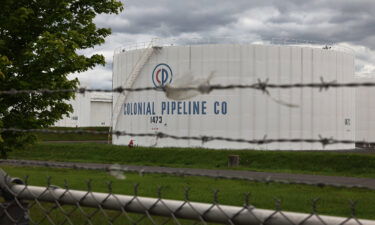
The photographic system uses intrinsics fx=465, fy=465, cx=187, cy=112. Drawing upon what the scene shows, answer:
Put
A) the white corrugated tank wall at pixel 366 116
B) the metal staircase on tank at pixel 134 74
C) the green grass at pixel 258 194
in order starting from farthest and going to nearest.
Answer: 1. the white corrugated tank wall at pixel 366 116
2. the metal staircase on tank at pixel 134 74
3. the green grass at pixel 258 194

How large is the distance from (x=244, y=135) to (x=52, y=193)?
2873 cm

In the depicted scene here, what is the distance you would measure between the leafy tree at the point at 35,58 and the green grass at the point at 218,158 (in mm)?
13000

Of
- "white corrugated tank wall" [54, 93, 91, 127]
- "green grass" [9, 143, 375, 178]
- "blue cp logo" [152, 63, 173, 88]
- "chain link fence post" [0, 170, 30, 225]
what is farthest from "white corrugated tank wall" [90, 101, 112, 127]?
"chain link fence post" [0, 170, 30, 225]

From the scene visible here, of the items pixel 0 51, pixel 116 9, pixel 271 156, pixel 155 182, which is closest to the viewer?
pixel 0 51

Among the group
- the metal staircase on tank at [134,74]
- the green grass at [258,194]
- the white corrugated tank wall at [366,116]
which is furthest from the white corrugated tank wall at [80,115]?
the green grass at [258,194]

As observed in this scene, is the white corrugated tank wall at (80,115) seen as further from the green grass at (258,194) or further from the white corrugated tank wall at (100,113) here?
the green grass at (258,194)

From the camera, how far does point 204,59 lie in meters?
32.5

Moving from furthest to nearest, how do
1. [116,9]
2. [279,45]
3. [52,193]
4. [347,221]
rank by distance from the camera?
1. [279,45]
2. [116,9]
3. [52,193]
4. [347,221]

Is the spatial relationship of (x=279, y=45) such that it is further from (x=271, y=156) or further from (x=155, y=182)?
(x=155, y=182)

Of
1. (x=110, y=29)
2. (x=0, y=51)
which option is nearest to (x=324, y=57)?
(x=110, y=29)

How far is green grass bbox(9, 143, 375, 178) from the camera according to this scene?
2175 centimetres

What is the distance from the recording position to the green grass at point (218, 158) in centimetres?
2175

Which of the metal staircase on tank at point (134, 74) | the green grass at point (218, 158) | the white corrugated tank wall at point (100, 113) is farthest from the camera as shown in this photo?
the white corrugated tank wall at point (100, 113)

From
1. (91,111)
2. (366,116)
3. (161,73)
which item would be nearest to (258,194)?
(161,73)
